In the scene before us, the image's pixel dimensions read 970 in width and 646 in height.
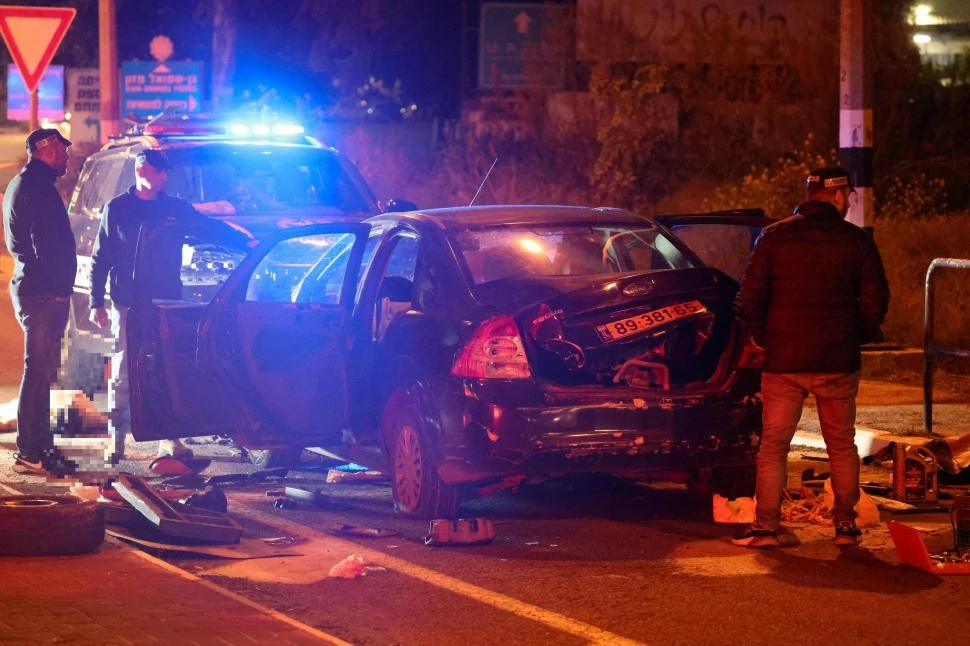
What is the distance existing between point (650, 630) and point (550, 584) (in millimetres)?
880

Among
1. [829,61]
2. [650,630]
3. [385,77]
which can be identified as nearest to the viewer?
[650,630]

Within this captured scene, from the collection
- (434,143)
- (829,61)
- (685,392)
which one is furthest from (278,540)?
(434,143)

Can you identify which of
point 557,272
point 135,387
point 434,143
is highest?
point 434,143

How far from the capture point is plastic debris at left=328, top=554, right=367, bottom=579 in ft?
24.2

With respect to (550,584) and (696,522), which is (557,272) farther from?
(550,584)

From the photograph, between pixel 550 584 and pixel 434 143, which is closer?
pixel 550 584

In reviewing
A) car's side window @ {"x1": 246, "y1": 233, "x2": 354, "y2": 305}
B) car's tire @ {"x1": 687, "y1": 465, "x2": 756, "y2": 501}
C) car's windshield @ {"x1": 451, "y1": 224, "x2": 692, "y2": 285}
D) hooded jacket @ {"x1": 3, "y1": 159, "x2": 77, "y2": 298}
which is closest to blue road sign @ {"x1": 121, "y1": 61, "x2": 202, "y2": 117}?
car's side window @ {"x1": 246, "y1": 233, "x2": 354, "y2": 305}

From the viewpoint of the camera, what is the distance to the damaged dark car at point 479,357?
806 centimetres

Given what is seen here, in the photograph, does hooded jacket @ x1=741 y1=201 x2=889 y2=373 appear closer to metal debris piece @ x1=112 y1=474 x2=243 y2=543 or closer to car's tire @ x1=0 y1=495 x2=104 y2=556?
metal debris piece @ x1=112 y1=474 x2=243 y2=543

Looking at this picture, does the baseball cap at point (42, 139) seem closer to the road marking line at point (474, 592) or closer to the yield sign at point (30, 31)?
the road marking line at point (474, 592)

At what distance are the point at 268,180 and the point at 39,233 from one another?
3631mm

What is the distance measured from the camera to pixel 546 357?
8094mm

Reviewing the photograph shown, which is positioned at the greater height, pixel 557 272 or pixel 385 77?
pixel 385 77

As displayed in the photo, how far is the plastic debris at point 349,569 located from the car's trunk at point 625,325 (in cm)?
132
